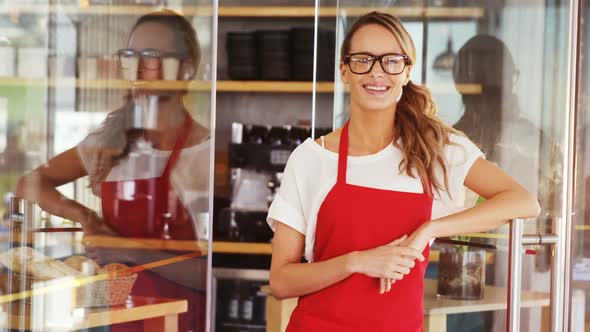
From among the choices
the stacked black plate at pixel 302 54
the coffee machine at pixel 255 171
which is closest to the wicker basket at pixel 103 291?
the coffee machine at pixel 255 171

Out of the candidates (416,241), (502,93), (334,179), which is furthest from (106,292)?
(502,93)

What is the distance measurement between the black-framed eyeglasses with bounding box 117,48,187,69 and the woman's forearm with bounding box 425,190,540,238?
63cm

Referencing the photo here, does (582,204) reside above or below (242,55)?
below

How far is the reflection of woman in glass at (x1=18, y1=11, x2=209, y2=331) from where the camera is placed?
1.63 meters

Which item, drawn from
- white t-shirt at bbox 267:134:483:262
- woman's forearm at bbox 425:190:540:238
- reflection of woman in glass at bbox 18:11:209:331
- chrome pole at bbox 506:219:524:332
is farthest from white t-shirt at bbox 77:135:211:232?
chrome pole at bbox 506:219:524:332

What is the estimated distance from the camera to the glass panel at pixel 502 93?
2.01m

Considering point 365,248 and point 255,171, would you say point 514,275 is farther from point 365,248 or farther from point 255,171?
point 255,171

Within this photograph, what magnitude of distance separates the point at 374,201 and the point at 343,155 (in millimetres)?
109

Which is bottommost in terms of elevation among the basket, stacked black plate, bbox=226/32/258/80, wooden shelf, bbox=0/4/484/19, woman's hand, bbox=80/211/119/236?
the basket

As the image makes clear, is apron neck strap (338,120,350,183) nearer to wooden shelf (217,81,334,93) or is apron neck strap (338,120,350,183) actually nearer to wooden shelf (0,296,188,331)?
wooden shelf (0,296,188,331)

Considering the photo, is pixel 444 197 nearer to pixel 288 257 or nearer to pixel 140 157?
pixel 288 257

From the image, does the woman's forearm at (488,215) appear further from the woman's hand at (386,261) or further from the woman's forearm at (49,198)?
the woman's forearm at (49,198)

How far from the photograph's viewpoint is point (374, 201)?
164 centimetres

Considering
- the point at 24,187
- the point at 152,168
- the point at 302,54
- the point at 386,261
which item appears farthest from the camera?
the point at 302,54
